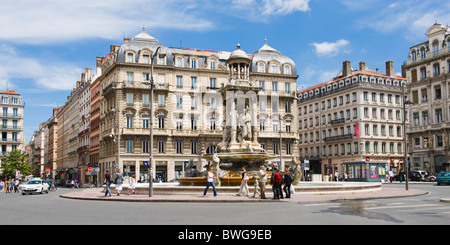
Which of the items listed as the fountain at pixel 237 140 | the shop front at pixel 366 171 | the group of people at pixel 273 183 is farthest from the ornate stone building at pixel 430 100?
the group of people at pixel 273 183

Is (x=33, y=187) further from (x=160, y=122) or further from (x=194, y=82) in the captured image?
(x=194, y=82)

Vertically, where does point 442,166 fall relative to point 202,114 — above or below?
below

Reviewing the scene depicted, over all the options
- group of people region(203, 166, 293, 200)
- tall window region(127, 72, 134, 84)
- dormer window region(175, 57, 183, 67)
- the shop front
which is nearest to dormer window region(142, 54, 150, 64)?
tall window region(127, 72, 134, 84)

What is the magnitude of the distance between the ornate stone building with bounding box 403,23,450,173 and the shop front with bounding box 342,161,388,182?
9.34m

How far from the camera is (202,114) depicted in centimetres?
6328

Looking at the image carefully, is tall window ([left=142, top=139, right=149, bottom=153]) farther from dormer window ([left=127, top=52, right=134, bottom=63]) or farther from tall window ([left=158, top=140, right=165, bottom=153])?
dormer window ([left=127, top=52, right=134, bottom=63])

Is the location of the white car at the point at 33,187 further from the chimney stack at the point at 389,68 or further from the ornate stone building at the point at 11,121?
the chimney stack at the point at 389,68

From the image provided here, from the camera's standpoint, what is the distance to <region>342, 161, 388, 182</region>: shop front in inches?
2178

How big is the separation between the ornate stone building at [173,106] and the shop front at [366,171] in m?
10.9

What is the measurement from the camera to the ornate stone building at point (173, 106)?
59.9m
